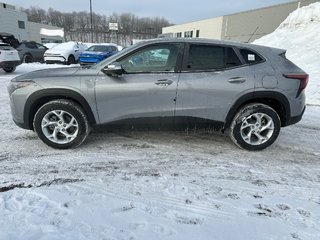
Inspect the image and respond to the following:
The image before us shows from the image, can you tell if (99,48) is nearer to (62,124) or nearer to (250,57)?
(62,124)

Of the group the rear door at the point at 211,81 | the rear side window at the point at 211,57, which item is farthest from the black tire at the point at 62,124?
the rear side window at the point at 211,57

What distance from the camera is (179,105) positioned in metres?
4.36

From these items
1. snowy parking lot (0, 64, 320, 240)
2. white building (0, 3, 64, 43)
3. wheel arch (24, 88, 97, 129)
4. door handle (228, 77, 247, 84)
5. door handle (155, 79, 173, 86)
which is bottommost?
snowy parking lot (0, 64, 320, 240)

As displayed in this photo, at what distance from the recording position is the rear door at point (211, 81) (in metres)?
4.32

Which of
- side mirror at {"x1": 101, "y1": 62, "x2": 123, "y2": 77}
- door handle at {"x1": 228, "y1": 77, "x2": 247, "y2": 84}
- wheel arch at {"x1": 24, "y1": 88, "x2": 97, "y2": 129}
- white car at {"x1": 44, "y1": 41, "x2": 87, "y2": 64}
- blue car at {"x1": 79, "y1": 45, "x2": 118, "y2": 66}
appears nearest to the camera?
side mirror at {"x1": 101, "y1": 62, "x2": 123, "y2": 77}

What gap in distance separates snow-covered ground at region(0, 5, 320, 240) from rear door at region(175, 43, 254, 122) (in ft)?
2.26

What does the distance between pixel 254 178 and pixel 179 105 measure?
57.7 inches

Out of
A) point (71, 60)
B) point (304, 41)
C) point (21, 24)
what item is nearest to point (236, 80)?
point (304, 41)

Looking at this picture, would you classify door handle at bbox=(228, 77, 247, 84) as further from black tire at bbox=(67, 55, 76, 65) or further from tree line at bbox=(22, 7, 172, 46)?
tree line at bbox=(22, 7, 172, 46)

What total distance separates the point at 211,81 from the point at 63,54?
1564cm

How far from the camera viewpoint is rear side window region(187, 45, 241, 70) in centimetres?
438

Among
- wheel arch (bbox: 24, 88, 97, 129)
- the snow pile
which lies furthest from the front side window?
the snow pile

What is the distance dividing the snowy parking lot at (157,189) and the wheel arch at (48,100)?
19.5 inches

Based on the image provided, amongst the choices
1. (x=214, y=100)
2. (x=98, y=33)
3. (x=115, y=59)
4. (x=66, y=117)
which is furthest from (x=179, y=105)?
(x=98, y=33)
